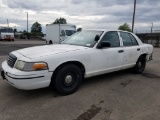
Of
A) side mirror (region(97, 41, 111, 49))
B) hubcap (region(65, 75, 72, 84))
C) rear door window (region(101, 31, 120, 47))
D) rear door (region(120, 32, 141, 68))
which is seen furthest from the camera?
rear door (region(120, 32, 141, 68))

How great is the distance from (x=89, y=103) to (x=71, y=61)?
101cm

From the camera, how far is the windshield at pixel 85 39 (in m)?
4.85

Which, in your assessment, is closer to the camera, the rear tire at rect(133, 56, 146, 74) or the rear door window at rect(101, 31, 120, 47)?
the rear door window at rect(101, 31, 120, 47)

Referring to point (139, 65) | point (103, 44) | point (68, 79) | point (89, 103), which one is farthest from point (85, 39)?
point (139, 65)

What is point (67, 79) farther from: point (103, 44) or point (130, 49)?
point (130, 49)

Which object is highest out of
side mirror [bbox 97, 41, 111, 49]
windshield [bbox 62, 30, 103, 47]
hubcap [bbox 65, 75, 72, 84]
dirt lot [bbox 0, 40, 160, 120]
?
windshield [bbox 62, 30, 103, 47]

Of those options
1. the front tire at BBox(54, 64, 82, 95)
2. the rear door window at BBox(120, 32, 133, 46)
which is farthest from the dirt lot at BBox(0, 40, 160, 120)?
the rear door window at BBox(120, 32, 133, 46)

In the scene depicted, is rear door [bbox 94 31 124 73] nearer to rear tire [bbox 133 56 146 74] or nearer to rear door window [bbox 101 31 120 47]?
rear door window [bbox 101 31 120 47]

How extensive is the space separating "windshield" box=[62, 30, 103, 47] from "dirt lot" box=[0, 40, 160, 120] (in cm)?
109

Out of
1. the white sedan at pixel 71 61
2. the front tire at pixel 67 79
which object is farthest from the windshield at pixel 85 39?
the front tire at pixel 67 79

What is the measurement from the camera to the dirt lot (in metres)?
3.28

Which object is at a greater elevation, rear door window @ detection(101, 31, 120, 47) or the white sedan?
rear door window @ detection(101, 31, 120, 47)

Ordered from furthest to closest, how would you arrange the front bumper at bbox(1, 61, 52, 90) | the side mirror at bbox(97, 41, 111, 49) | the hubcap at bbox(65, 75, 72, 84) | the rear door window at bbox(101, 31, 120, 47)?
the rear door window at bbox(101, 31, 120, 47) < the side mirror at bbox(97, 41, 111, 49) < the hubcap at bbox(65, 75, 72, 84) < the front bumper at bbox(1, 61, 52, 90)

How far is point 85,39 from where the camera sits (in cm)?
506
